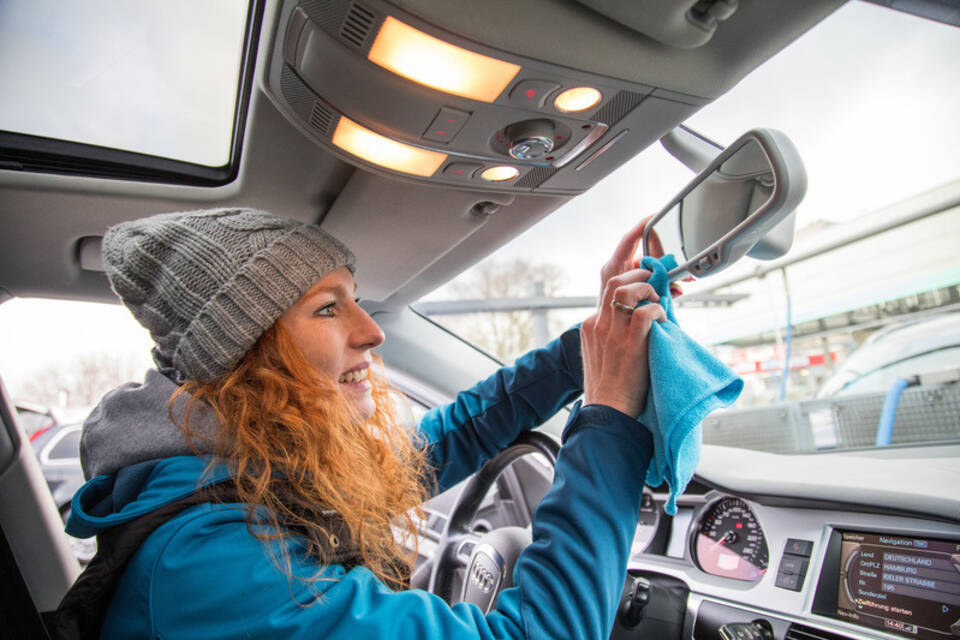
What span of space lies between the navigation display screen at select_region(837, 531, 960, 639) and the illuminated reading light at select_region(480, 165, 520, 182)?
1290 millimetres

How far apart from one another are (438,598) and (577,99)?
101 centimetres

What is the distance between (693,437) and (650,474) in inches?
5.9

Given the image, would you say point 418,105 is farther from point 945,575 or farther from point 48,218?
point 945,575

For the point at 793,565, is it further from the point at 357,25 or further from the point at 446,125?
the point at 357,25

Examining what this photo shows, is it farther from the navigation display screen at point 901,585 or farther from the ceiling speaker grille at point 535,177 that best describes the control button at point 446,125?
the navigation display screen at point 901,585

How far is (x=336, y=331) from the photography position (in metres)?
1.32

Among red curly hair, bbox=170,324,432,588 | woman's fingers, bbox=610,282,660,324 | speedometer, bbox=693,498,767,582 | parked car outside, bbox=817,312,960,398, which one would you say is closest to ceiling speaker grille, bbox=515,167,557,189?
woman's fingers, bbox=610,282,660,324

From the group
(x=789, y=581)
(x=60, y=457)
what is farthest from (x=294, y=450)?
(x=60, y=457)

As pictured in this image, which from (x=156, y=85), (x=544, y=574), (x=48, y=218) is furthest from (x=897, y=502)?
(x=48, y=218)

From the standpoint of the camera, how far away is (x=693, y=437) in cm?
101

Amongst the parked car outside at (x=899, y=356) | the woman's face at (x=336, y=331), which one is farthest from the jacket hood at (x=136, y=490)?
the parked car outside at (x=899, y=356)

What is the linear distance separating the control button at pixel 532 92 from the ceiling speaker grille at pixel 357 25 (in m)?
0.29

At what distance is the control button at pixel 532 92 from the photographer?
3.36 ft

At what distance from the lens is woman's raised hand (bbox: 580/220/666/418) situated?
1025 mm
